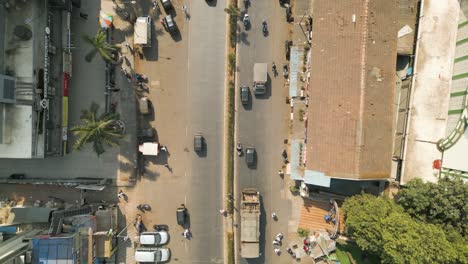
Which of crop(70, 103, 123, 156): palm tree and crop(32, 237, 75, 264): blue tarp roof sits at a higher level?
crop(70, 103, 123, 156): palm tree

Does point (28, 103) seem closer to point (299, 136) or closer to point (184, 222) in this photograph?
point (184, 222)

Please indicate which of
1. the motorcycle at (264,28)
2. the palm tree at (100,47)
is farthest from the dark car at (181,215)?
the motorcycle at (264,28)

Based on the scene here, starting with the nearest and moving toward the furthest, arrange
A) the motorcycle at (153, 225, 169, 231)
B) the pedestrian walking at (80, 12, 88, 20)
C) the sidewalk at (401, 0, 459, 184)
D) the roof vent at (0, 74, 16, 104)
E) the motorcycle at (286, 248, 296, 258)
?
1. the roof vent at (0, 74, 16, 104)
2. the sidewalk at (401, 0, 459, 184)
3. the pedestrian walking at (80, 12, 88, 20)
4. the motorcycle at (153, 225, 169, 231)
5. the motorcycle at (286, 248, 296, 258)

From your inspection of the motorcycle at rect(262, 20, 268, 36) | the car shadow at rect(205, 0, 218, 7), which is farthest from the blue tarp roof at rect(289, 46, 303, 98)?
the car shadow at rect(205, 0, 218, 7)

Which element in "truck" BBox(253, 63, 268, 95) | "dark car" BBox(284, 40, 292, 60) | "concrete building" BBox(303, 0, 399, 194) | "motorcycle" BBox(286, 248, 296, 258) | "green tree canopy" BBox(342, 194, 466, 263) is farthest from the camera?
"motorcycle" BBox(286, 248, 296, 258)

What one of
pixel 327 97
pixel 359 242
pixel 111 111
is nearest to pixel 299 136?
pixel 327 97

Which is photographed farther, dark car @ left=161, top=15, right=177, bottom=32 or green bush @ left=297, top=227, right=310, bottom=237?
green bush @ left=297, top=227, right=310, bottom=237

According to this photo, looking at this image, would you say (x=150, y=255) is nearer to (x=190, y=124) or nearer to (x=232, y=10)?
(x=190, y=124)

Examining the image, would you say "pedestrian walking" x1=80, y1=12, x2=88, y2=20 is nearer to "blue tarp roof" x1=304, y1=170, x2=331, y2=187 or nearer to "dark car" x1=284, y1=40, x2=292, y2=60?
"dark car" x1=284, y1=40, x2=292, y2=60

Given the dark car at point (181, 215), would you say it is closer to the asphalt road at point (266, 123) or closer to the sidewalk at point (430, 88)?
the asphalt road at point (266, 123)
